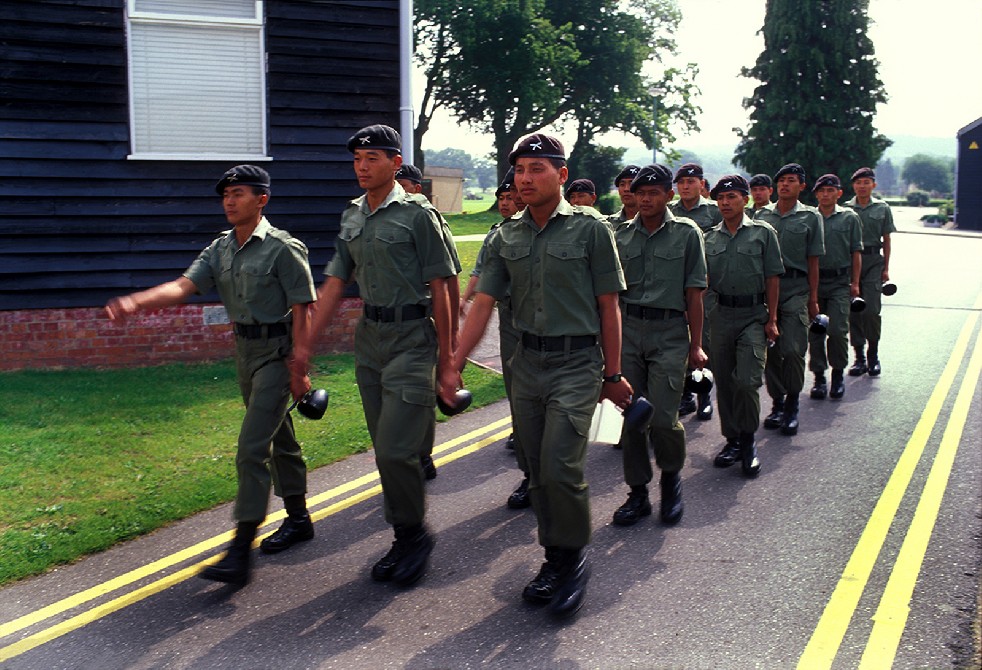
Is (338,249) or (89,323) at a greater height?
(338,249)

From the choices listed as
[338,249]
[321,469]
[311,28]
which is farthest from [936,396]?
[311,28]

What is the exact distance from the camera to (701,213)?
8875mm

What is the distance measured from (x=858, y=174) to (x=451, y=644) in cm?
902

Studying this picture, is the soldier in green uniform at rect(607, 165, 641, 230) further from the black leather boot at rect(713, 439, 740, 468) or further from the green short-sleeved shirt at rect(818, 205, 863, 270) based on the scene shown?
the green short-sleeved shirt at rect(818, 205, 863, 270)

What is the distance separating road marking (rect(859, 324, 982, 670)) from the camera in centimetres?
433

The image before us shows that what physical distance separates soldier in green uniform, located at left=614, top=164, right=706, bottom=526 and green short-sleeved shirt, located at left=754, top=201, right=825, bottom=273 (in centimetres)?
291

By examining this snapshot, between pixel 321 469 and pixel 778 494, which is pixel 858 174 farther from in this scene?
pixel 321 469

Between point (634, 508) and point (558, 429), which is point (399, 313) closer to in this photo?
point (558, 429)

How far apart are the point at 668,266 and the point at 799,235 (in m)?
3.14

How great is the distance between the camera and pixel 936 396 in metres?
10.1

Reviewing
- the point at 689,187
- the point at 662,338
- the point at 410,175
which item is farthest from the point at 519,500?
the point at 689,187

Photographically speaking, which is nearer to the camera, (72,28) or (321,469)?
(321,469)

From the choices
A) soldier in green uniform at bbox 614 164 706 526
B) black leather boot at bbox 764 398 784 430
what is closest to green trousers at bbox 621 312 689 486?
soldier in green uniform at bbox 614 164 706 526

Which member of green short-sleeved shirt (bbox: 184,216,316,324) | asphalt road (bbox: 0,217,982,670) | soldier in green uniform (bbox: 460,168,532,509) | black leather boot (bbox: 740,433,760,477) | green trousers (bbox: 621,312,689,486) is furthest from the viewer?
black leather boot (bbox: 740,433,760,477)
